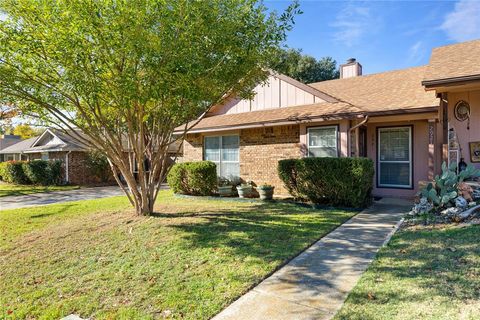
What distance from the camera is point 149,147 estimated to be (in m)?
7.98

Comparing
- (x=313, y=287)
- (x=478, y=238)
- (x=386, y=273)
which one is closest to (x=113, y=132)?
(x=313, y=287)

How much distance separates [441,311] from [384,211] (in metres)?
5.40

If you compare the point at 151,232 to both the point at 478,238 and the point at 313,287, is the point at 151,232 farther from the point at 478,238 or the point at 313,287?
the point at 478,238

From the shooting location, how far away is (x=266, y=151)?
36.2 ft

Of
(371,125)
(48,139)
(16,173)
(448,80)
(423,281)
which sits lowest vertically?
(423,281)

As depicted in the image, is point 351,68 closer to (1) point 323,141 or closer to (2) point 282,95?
(2) point 282,95

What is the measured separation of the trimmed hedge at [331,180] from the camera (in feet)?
26.1

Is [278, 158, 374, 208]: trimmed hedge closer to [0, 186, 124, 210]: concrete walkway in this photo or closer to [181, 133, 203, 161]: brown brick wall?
[181, 133, 203, 161]: brown brick wall

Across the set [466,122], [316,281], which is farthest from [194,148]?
[316,281]

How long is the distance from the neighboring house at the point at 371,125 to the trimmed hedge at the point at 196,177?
1.26m

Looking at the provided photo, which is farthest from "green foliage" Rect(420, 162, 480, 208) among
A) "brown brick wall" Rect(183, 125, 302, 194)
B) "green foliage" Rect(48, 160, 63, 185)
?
"green foliage" Rect(48, 160, 63, 185)

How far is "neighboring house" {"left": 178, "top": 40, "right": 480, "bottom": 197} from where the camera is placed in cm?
845

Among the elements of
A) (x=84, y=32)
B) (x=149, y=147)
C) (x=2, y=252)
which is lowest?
(x=2, y=252)

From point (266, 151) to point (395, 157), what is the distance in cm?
446
